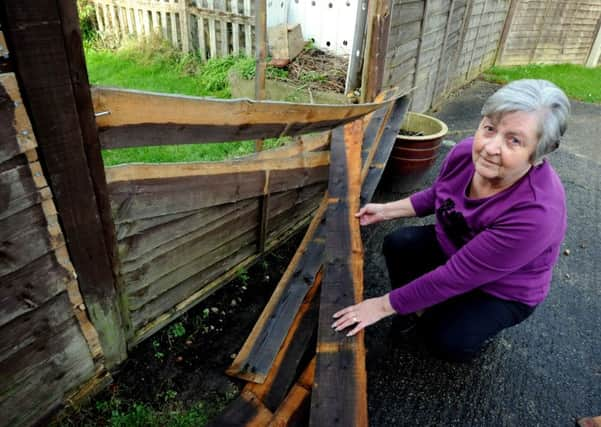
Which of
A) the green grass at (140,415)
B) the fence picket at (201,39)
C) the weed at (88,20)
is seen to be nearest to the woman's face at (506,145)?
the green grass at (140,415)

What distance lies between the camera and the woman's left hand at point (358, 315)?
180 centimetres

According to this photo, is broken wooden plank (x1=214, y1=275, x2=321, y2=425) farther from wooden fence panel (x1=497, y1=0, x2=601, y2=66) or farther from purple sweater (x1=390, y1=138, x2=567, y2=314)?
wooden fence panel (x1=497, y1=0, x2=601, y2=66)

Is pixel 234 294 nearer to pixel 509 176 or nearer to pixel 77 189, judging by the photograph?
pixel 77 189

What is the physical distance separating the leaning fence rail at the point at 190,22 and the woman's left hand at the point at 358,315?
5.26m

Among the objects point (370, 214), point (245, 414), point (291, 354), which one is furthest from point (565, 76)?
point (245, 414)

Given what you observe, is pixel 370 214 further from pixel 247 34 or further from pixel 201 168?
pixel 247 34

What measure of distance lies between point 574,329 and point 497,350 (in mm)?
701

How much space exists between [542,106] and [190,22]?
20.7ft

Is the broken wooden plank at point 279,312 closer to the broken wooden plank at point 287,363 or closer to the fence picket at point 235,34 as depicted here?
the broken wooden plank at point 287,363

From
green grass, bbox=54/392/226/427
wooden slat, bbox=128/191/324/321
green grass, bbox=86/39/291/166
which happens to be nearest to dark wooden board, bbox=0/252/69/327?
wooden slat, bbox=128/191/324/321

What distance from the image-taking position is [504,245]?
71.1 inches

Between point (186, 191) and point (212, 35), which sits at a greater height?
point (212, 35)

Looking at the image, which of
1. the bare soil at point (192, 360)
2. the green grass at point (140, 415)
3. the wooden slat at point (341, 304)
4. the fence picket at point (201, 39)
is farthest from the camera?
the fence picket at point (201, 39)

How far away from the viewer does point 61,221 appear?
1595 mm
